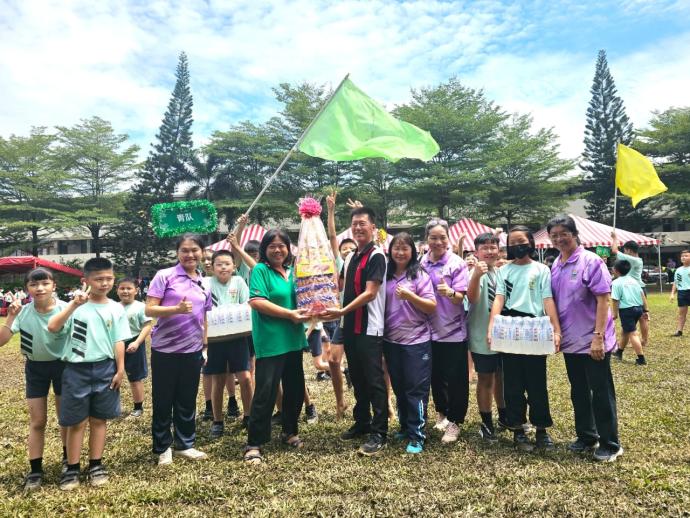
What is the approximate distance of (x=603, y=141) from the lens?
33281 mm

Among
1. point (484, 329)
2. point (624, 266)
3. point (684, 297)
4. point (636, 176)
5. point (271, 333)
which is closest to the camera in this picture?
Result: point (271, 333)

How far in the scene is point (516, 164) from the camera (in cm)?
2858

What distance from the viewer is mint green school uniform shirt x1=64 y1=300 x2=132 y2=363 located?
3260 mm

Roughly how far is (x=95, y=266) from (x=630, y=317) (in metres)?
7.51

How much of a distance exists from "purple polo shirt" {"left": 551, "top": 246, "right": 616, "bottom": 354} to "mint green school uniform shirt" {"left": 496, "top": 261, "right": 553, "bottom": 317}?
12cm

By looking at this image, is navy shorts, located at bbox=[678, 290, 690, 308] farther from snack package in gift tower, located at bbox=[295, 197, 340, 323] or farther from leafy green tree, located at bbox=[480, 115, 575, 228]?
leafy green tree, located at bbox=[480, 115, 575, 228]

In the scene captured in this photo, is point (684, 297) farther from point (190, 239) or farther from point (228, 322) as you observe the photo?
point (190, 239)

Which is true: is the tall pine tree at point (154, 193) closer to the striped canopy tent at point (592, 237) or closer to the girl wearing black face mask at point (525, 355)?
the striped canopy tent at point (592, 237)

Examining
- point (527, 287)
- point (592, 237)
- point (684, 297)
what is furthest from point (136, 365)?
point (592, 237)

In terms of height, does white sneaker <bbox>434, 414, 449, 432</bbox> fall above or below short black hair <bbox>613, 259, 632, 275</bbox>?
below

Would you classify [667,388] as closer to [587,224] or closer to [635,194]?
[635,194]

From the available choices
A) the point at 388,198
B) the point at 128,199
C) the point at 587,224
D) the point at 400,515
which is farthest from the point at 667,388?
the point at 128,199

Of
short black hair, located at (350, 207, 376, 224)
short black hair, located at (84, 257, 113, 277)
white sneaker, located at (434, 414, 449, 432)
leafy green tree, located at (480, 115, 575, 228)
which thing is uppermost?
leafy green tree, located at (480, 115, 575, 228)


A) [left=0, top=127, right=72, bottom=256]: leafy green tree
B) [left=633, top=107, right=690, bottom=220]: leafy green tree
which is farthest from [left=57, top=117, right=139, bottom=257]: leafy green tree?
[left=633, top=107, right=690, bottom=220]: leafy green tree
